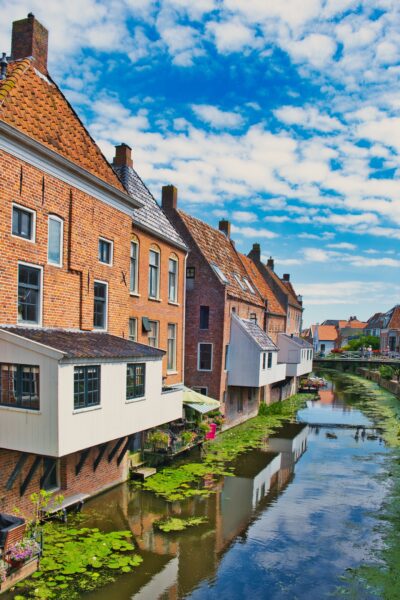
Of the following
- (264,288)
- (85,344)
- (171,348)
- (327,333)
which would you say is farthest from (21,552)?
(327,333)

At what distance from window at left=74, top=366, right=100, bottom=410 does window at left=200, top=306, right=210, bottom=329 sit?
52.9ft

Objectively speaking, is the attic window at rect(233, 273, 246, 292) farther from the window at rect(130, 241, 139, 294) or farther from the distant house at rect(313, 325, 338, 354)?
the distant house at rect(313, 325, 338, 354)

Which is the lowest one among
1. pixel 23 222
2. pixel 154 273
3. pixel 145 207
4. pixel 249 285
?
pixel 154 273

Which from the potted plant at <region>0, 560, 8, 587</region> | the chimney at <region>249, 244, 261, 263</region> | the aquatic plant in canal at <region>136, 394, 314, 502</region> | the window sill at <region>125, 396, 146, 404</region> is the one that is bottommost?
the aquatic plant in canal at <region>136, 394, 314, 502</region>

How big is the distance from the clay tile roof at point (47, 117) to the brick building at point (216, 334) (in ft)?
38.7

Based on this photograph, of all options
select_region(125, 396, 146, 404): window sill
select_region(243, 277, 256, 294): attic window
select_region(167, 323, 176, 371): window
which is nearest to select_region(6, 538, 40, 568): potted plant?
select_region(125, 396, 146, 404): window sill

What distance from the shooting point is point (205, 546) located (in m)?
13.1

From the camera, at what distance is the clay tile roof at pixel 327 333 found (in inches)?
5325

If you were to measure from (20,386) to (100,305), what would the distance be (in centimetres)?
568

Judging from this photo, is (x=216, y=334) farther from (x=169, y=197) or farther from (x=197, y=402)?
(x=169, y=197)

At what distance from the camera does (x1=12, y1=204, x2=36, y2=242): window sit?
42.0 feet

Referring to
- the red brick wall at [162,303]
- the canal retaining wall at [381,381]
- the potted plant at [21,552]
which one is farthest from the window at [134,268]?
the canal retaining wall at [381,381]

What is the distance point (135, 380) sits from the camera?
49.4 ft

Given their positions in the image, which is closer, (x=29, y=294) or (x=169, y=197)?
(x=29, y=294)
